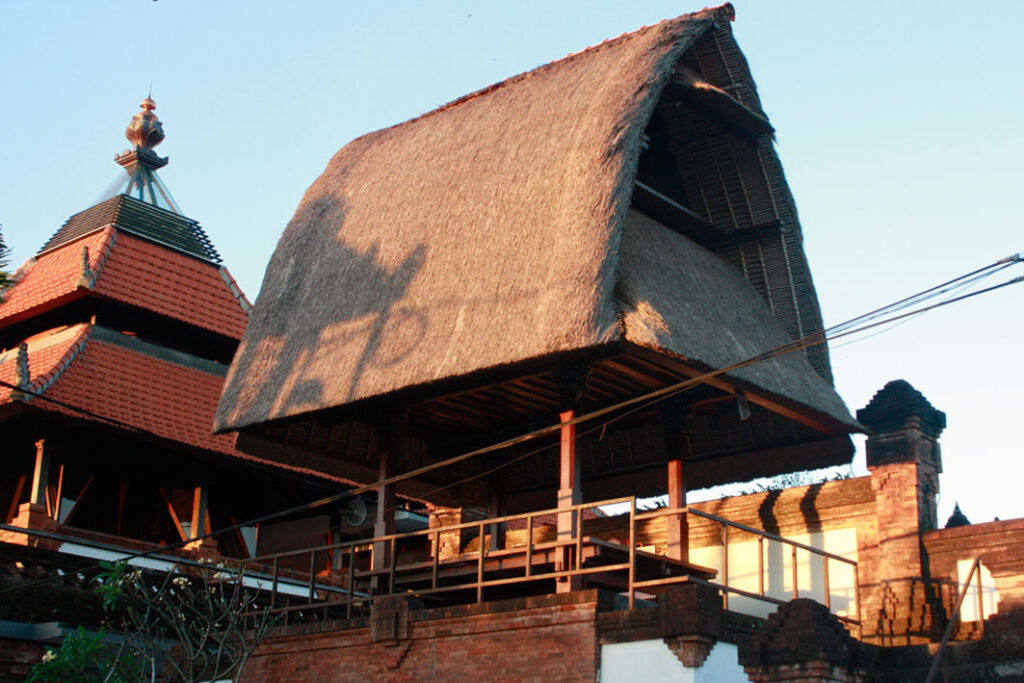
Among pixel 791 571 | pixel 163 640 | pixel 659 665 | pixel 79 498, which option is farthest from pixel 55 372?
pixel 659 665

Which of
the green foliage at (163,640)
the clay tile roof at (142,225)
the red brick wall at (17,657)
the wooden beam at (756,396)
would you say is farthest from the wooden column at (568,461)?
the clay tile roof at (142,225)

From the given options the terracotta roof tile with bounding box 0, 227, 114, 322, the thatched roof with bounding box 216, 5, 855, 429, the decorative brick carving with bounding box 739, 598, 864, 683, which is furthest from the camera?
the terracotta roof tile with bounding box 0, 227, 114, 322

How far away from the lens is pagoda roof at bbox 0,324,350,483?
1994 cm

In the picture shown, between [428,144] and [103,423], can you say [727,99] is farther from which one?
[103,423]

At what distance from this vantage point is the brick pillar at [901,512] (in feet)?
45.1

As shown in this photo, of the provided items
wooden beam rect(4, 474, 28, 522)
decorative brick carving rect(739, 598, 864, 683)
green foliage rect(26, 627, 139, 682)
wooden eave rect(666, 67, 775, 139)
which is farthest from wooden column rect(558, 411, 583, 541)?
wooden beam rect(4, 474, 28, 522)

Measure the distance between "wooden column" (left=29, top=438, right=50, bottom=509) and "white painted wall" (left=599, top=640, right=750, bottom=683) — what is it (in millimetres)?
10857

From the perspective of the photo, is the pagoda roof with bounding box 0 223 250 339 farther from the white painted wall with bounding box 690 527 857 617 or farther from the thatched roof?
the white painted wall with bounding box 690 527 857 617

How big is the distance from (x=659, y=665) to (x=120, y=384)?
12.8 meters

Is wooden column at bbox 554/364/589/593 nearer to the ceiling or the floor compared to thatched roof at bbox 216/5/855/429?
nearer to the floor

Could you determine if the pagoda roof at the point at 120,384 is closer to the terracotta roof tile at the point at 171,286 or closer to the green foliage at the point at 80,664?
the terracotta roof tile at the point at 171,286

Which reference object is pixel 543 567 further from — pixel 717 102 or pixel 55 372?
pixel 55 372

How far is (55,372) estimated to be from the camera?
20406 millimetres

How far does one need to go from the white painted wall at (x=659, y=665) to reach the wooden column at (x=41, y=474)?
10857mm
